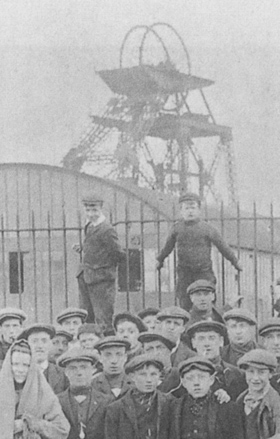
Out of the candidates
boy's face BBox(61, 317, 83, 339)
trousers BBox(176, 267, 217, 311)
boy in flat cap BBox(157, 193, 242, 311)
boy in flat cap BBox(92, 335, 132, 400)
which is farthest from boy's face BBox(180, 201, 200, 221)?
boy in flat cap BBox(92, 335, 132, 400)

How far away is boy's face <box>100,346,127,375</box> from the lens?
5.46m

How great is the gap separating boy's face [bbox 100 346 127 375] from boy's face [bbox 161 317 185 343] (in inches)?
33.2

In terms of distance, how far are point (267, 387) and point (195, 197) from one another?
2.84 metres

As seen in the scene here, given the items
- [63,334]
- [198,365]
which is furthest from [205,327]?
[63,334]

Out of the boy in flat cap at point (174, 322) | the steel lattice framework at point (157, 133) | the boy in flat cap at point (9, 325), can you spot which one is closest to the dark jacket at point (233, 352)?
the boy in flat cap at point (174, 322)

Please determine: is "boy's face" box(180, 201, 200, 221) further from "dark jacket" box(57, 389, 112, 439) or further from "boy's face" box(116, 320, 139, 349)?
"dark jacket" box(57, 389, 112, 439)

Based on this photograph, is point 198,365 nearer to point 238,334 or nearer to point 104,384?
point 104,384

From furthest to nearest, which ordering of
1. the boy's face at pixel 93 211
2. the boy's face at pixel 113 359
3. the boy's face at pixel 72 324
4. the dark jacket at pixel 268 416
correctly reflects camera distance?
the boy's face at pixel 93 211 → the boy's face at pixel 72 324 → the boy's face at pixel 113 359 → the dark jacket at pixel 268 416

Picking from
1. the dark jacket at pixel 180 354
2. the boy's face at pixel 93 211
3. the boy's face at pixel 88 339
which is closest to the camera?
the dark jacket at pixel 180 354

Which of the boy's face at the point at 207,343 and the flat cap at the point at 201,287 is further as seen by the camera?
the flat cap at the point at 201,287

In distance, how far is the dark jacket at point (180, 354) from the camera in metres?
5.78

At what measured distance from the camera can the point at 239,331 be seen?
5945mm

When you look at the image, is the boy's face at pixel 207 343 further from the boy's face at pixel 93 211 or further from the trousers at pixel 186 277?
the boy's face at pixel 93 211

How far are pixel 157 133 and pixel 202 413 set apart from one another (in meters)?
31.4
